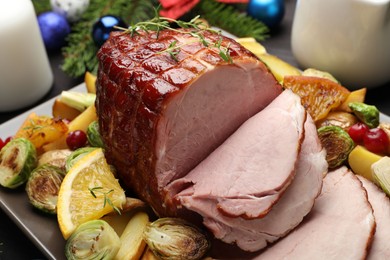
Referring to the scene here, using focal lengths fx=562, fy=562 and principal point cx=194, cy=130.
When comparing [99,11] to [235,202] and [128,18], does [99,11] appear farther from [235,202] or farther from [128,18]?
[235,202]

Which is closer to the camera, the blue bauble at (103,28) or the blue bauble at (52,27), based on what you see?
the blue bauble at (103,28)

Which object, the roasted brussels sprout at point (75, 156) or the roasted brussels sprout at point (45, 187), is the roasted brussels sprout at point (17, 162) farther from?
the roasted brussels sprout at point (75, 156)

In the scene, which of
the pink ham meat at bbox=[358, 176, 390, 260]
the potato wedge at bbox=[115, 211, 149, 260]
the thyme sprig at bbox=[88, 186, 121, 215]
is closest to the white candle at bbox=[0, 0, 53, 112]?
the thyme sprig at bbox=[88, 186, 121, 215]

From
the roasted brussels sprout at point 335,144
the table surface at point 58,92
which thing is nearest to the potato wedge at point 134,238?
the table surface at point 58,92

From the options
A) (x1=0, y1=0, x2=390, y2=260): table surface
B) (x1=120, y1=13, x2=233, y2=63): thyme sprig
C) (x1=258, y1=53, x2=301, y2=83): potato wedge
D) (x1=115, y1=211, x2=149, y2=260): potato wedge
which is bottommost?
(x1=0, y1=0, x2=390, y2=260): table surface

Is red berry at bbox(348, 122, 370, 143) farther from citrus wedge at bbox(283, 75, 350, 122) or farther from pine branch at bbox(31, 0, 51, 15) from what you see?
pine branch at bbox(31, 0, 51, 15)

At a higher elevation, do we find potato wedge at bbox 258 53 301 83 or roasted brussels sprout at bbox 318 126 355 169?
potato wedge at bbox 258 53 301 83
